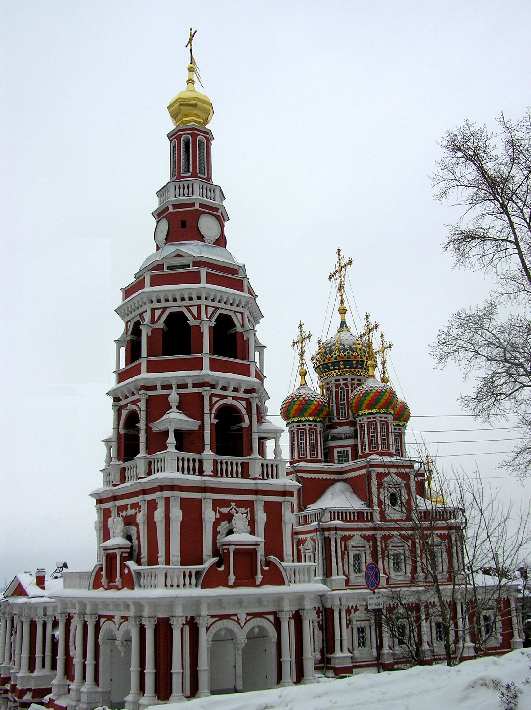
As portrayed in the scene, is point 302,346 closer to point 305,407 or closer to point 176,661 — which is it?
point 305,407

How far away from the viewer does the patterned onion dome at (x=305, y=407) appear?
4044 centimetres

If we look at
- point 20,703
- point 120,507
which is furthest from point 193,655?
point 20,703

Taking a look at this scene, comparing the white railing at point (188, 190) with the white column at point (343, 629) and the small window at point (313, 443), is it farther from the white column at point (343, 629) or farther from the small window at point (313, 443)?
the white column at point (343, 629)

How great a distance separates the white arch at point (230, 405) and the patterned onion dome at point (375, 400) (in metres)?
15.4

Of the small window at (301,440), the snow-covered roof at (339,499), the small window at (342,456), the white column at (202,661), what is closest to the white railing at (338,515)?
the snow-covered roof at (339,499)

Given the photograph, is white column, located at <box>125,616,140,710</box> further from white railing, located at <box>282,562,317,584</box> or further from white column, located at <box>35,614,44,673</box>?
white column, located at <box>35,614,44,673</box>

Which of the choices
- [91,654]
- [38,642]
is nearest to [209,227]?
[91,654]

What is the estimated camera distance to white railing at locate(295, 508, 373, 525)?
117 ft

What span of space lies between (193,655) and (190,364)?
8801mm

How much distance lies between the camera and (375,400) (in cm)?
3853

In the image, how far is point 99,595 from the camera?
2208 centimetres

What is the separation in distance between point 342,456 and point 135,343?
17.4 meters

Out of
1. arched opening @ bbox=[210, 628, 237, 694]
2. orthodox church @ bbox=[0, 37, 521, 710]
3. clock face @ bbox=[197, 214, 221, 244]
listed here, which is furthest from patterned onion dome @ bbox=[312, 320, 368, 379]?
arched opening @ bbox=[210, 628, 237, 694]

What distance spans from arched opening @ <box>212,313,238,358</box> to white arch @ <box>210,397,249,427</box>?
2.03m
